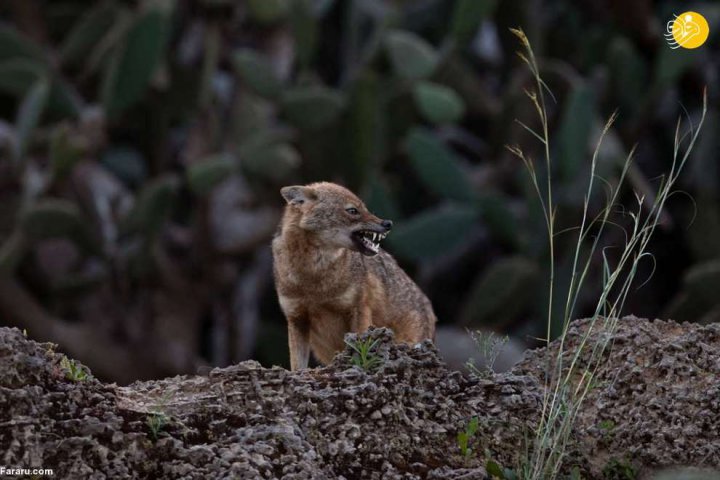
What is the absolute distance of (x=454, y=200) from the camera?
14289 mm

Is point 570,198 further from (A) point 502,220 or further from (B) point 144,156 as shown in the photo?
(B) point 144,156

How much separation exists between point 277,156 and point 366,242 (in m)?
6.35

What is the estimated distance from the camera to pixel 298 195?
24.5 feet

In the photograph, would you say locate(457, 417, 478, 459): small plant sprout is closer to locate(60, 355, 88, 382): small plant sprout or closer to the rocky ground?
the rocky ground

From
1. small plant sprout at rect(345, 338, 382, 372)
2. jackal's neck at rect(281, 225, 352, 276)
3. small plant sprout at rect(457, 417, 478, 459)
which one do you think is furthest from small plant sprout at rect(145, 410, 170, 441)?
jackal's neck at rect(281, 225, 352, 276)

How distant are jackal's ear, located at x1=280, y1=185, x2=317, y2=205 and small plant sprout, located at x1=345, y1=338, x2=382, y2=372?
251 centimetres

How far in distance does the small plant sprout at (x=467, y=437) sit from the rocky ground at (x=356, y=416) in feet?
0.06

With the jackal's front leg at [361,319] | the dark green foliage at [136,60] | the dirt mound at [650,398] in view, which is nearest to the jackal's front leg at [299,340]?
the jackal's front leg at [361,319]

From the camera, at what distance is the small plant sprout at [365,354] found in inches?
195

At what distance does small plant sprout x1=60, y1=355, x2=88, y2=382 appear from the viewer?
15.2 ft

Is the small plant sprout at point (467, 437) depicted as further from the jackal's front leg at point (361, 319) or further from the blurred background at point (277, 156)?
the blurred background at point (277, 156)

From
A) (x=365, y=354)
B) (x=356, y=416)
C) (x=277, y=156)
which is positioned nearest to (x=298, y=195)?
(x=365, y=354)

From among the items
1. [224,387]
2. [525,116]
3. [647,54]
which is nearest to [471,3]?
[525,116]

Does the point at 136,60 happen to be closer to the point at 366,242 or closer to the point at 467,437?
the point at 366,242
